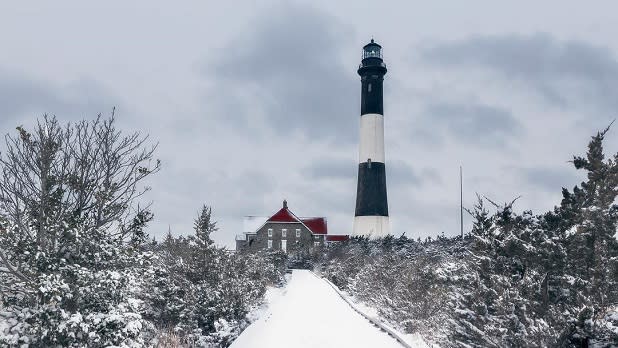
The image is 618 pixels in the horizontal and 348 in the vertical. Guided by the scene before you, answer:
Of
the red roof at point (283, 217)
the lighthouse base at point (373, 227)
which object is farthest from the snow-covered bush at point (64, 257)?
the red roof at point (283, 217)

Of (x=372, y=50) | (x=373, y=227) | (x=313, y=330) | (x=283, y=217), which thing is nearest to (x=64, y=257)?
(x=313, y=330)

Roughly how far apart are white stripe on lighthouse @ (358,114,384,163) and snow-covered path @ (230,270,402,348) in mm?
34315

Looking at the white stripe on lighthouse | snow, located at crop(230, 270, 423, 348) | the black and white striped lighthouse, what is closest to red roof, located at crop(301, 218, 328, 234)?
the black and white striped lighthouse

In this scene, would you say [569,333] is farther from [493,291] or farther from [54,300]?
[54,300]

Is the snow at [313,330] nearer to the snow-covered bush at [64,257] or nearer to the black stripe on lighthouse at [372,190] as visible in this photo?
the snow-covered bush at [64,257]

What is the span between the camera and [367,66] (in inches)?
2298

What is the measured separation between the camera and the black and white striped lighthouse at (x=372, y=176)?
5469cm

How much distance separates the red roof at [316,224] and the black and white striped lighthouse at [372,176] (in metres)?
22.6

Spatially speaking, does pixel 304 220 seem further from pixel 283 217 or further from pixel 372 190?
pixel 372 190

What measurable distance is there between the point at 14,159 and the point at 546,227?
38.3ft

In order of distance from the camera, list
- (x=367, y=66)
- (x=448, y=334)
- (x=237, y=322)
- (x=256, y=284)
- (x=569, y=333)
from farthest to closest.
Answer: (x=367, y=66), (x=256, y=284), (x=237, y=322), (x=448, y=334), (x=569, y=333)

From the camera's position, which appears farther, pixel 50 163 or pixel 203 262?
pixel 203 262

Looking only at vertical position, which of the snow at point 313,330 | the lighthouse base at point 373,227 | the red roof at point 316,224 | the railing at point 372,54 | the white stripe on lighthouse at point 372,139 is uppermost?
the railing at point 372,54

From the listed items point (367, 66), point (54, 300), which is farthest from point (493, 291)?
point (367, 66)
